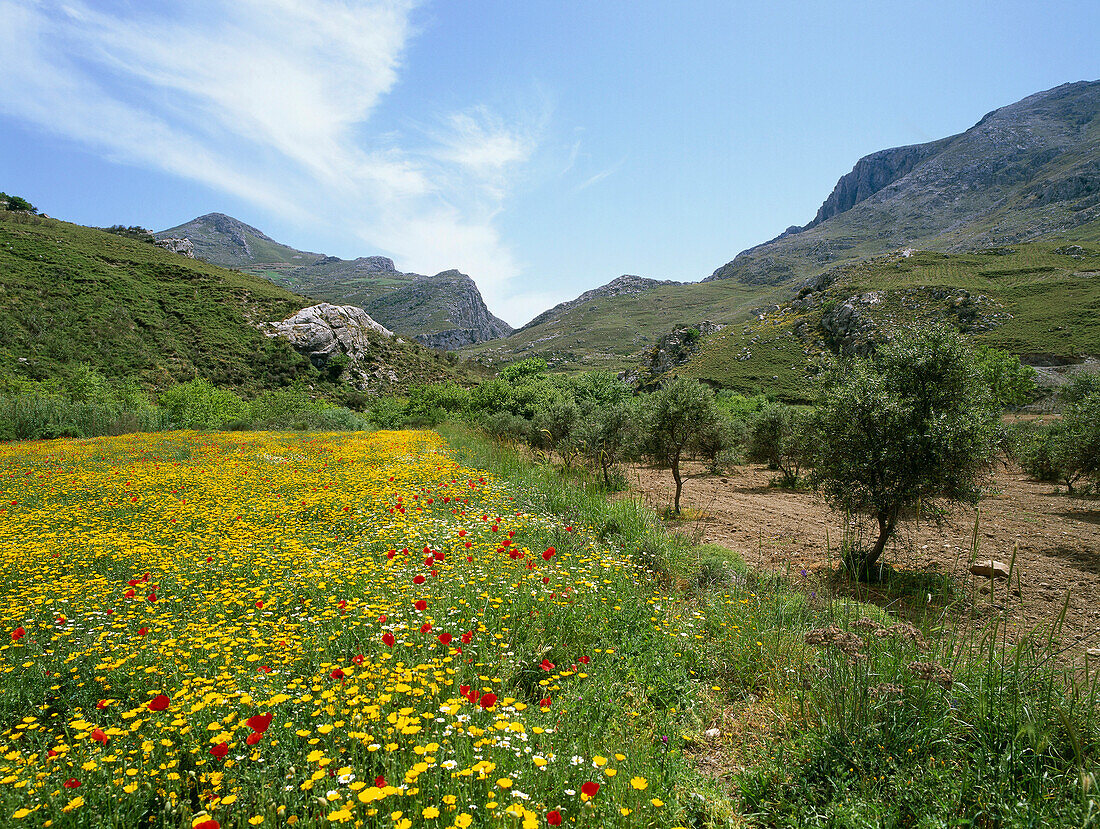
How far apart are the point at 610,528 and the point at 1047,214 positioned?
18639 cm

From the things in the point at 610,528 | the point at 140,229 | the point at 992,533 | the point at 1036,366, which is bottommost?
the point at 992,533

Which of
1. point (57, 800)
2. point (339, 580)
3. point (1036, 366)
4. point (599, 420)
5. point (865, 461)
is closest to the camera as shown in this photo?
point (57, 800)

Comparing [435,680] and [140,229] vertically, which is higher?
[140,229]

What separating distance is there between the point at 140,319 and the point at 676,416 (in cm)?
6243

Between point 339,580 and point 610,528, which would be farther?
point 610,528

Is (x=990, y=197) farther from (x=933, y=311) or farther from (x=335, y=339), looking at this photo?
(x=335, y=339)

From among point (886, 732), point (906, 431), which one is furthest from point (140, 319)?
point (886, 732)

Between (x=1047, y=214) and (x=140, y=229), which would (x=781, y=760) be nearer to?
(x=140, y=229)

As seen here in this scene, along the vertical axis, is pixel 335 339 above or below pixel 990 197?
below

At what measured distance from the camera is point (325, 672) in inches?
134

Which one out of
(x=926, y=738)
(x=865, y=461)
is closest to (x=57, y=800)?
(x=926, y=738)

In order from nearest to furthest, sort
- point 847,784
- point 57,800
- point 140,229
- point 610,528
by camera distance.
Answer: point 57,800 → point 847,784 → point 610,528 → point 140,229

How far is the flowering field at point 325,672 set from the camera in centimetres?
237

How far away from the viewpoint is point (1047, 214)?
126m
